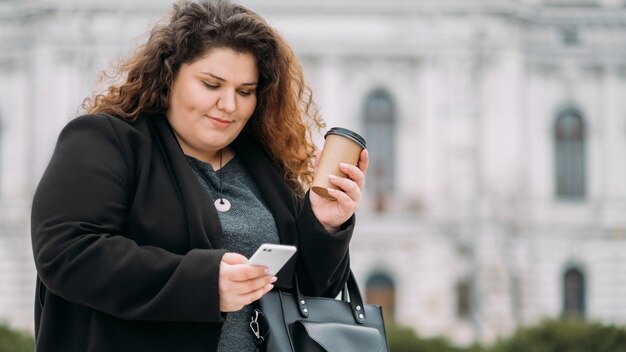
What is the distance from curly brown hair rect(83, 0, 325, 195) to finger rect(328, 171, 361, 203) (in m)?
0.23

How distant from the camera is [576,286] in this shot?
29.5 m

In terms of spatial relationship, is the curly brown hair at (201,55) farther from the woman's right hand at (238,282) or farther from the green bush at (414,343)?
the green bush at (414,343)

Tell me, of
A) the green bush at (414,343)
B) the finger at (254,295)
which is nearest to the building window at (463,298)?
the green bush at (414,343)

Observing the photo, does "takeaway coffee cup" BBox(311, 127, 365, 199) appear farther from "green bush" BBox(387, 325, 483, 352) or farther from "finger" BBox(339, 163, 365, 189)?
"green bush" BBox(387, 325, 483, 352)

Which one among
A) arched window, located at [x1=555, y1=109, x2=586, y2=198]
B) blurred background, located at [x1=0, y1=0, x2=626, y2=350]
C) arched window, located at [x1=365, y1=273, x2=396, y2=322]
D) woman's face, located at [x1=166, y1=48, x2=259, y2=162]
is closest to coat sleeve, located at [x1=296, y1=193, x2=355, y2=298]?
woman's face, located at [x1=166, y1=48, x2=259, y2=162]

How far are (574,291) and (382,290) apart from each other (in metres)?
4.68

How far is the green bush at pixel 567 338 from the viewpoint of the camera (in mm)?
10328

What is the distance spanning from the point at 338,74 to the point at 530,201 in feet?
17.4

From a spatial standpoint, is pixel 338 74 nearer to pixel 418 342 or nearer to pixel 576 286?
pixel 576 286

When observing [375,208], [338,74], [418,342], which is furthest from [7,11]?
[418,342]

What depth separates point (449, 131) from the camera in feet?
93.4

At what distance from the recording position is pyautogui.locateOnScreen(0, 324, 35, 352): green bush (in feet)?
34.4

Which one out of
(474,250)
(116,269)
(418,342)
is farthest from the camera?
(474,250)

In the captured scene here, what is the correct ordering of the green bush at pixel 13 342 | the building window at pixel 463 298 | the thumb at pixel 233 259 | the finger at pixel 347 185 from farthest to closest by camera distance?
the building window at pixel 463 298 < the green bush at pixel 13 342 < the finger at pixel 347 185 < the thumb at pixel 233 259
